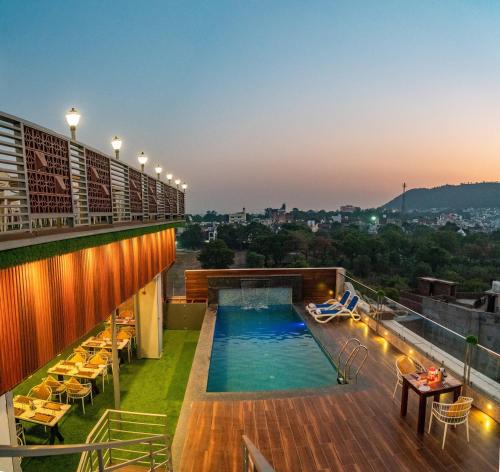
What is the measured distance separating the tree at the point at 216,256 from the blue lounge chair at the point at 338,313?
29.5 metres

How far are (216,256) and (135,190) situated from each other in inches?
1377

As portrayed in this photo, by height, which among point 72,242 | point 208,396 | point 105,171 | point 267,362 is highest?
point 105,171

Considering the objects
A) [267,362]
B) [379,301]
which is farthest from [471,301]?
[267,362]

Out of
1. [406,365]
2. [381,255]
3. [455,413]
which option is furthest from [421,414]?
[381,255]

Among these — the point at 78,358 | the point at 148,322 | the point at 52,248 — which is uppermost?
the point at 52,248

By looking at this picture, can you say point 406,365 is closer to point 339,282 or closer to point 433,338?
point 433,338

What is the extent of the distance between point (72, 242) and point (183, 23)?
21.3 metres

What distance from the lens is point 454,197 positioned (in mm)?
132125

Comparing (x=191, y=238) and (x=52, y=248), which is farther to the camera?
(x=191, y=238)

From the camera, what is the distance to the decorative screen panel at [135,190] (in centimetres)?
708

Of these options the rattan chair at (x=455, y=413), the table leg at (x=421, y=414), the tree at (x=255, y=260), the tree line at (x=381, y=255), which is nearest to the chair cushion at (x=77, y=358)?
the table leg at (x=421, y=414)

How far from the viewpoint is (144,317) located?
10328mm

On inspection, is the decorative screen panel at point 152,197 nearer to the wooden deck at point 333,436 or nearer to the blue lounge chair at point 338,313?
the wooden deck at point 333,436

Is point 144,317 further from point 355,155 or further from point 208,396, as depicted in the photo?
point 355,155
